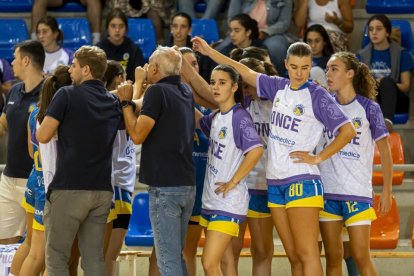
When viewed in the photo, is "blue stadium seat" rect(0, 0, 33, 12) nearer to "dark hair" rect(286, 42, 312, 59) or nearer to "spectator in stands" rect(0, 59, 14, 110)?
"spectator in stands" rect(0, 59, 14, 110)

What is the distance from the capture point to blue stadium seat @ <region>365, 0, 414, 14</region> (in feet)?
33.1

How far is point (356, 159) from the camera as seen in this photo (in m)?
6.22

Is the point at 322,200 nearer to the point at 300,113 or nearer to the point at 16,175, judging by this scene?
the point at 300,113

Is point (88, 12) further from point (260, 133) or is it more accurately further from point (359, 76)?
point (359, 76)

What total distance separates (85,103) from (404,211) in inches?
142

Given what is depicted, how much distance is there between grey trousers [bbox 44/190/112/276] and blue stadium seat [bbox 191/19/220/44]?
13.6ft

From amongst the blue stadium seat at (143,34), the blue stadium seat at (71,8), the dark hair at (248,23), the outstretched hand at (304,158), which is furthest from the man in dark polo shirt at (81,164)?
the blue stadium seat at (71,8)

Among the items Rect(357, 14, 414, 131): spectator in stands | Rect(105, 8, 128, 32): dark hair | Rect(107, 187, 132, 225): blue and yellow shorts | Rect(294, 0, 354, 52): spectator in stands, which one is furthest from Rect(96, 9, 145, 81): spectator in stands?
Rect(107, 187, 132, 225): blue and yellow shorts

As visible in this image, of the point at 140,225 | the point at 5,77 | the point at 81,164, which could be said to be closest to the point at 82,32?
the point at 5,77

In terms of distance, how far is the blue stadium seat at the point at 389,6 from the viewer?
1009cm

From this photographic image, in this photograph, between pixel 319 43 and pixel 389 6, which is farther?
pixel 389 6

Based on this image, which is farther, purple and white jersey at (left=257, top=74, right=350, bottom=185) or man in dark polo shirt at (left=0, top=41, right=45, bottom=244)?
man in dark polo shirt at (left=0, top=41, right=45, bottom=244)

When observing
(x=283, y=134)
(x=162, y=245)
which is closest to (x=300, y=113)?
(x=283, y=134)

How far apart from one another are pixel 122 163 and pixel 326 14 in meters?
3.98
